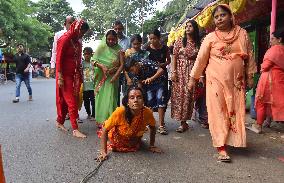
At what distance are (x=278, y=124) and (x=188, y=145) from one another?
2.66 m

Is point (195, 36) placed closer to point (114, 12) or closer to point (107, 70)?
point (107, 70)

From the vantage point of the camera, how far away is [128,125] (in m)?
4.88

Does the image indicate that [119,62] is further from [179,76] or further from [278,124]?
[278,124]

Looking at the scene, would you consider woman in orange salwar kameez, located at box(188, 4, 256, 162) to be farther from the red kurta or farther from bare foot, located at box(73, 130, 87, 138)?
the red kurta

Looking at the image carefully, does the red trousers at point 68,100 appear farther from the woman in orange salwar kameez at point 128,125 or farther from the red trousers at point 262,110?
the red trousers at point 262,110

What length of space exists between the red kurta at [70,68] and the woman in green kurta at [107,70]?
330mm

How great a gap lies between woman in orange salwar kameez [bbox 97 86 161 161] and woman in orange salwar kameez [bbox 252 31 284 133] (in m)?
2.25

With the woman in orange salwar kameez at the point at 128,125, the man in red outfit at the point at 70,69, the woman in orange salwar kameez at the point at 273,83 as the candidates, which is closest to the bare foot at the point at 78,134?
the man in red outfit at the point at 70,69

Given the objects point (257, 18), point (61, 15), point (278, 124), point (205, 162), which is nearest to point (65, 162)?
point (205, 162)

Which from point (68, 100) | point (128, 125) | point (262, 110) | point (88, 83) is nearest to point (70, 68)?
point (68, 100)

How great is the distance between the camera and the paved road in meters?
4.06

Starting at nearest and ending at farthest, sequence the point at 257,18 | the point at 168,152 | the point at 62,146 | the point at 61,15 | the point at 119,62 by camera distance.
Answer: the point at 168,152
the point at 62,146
the point at 119,62
the point at 257,18
the point at 61,15

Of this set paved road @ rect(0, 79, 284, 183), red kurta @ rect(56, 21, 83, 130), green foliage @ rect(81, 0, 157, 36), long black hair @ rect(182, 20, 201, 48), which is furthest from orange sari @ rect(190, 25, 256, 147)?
green foliage @ rect(81, 0, 157, 36)

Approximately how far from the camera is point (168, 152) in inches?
202
